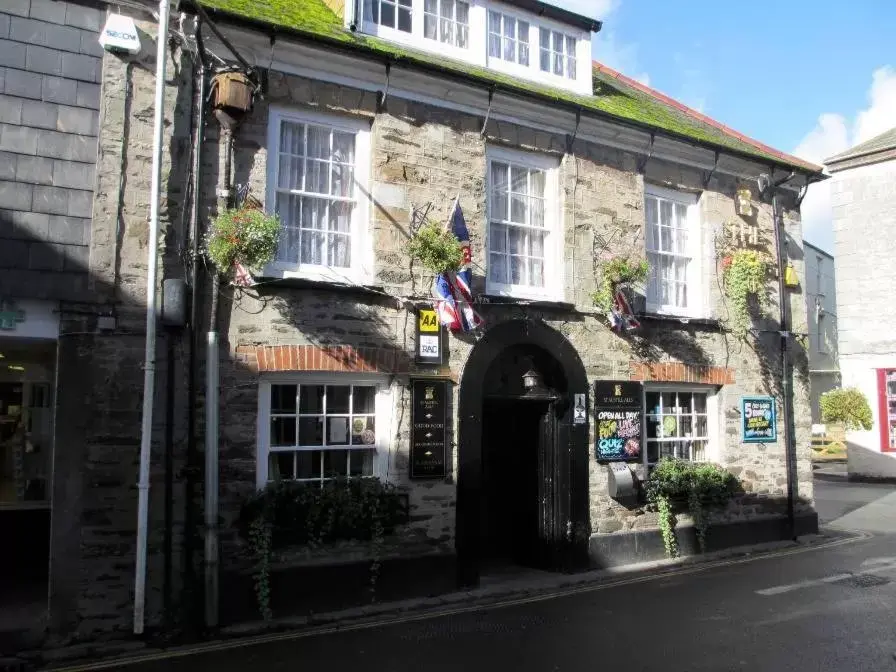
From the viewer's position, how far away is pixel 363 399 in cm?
870

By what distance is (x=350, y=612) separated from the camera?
786cm

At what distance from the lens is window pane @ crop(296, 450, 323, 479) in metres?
8.23

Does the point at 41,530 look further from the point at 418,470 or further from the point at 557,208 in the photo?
the point at 557,208

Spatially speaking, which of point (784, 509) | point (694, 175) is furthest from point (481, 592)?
point (694, 175)

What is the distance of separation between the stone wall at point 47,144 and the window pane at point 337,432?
284 cm

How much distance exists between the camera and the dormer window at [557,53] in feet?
36.9

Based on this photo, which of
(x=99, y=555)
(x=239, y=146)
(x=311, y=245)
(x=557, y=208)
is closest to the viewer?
(x=99, y=555)

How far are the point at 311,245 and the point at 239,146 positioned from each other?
132cm

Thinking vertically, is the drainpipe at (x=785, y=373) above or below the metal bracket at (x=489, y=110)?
below

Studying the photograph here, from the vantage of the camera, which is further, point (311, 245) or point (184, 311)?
point (311, 245)

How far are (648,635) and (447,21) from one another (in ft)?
26.3

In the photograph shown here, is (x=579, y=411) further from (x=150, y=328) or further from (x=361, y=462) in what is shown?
(x=150, y=328)

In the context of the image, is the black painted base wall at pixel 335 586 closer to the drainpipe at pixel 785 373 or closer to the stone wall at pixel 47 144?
the stone wall at pixel 47 144

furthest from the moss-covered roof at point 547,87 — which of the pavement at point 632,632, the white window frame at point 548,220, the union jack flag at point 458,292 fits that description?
the pavement at point 632,632
